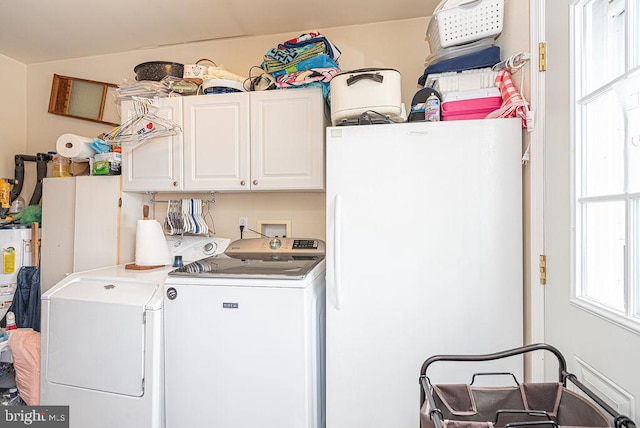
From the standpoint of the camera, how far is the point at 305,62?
1.89m

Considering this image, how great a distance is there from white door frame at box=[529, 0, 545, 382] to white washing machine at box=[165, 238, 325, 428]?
0.93m

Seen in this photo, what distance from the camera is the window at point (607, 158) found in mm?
796

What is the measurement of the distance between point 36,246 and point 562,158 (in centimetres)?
326

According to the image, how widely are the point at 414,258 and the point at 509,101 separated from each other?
758 millimetres

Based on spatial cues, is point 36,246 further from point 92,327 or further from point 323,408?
point 323,408

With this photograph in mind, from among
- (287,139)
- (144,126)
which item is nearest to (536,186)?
(287,139)

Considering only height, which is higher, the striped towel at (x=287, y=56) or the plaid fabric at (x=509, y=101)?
the striped towel at (x=287, y=56)

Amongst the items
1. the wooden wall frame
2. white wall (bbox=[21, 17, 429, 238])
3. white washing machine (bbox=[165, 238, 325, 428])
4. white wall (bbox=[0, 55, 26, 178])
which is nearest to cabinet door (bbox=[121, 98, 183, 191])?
white wall (bbox=[21, 17, 429, 238])

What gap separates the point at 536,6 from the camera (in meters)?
1.22

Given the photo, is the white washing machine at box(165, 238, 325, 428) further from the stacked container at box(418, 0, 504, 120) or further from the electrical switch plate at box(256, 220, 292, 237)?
the stacked container at box(418, 0, 504, 120)

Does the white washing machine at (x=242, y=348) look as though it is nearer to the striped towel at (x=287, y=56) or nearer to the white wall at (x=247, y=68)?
the white wall at (x=247, y=68)

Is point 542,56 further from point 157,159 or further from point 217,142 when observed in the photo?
point 157,159

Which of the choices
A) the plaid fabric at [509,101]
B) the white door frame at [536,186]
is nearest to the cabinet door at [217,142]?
the plaid fabric at [509,101]

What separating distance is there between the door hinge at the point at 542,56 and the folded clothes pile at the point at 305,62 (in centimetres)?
104
